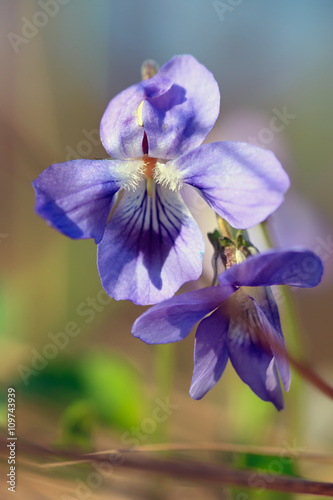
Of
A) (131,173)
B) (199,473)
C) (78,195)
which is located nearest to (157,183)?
(131,173)

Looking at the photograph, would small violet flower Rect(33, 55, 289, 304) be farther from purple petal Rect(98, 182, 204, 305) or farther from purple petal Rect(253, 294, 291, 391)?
purple petal Rect(253, 294, 291, 391)

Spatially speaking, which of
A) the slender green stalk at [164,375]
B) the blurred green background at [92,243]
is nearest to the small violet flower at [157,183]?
the blurred green background at [92,243]

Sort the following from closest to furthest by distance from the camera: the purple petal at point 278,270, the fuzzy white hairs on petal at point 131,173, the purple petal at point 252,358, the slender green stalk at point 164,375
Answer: the purple petal at point 278,270 → the purple petal at point 252,358 → the fuzzy white hairs on petal at point 131,173 → the slender green stalk at point 164,375

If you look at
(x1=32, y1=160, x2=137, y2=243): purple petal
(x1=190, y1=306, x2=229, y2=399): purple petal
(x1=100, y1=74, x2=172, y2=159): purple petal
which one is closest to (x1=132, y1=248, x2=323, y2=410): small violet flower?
(x1=190, y1=306, x2=229, y2=399): purple petal

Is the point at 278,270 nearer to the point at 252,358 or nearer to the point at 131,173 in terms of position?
the point at 252,358

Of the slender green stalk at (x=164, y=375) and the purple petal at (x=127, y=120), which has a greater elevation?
the purple petal at (x=127, y=120)

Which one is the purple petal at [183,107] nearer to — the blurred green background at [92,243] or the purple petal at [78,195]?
the purple petal at [78,195]
